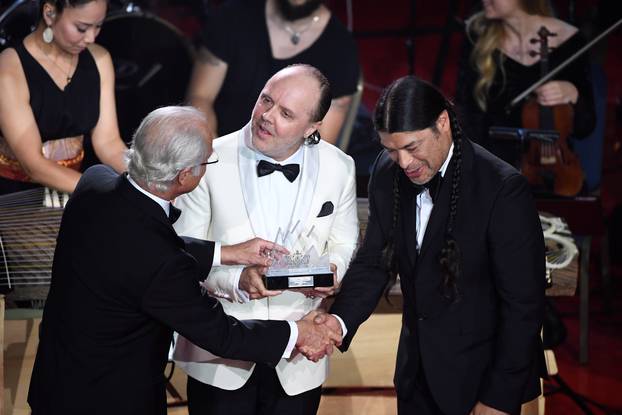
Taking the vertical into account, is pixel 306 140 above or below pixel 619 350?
above

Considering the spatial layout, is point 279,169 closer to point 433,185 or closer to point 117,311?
point 433,185

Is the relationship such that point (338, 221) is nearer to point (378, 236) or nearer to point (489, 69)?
point (378, 236)

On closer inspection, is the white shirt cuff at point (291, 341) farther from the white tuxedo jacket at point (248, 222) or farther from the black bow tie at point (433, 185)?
the black bow tie at point (433, 185)

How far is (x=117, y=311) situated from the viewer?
243 cm

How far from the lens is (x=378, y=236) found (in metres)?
2.75

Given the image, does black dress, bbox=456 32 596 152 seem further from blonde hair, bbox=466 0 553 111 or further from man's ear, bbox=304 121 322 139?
man's ear, bbox=304 121 322 139

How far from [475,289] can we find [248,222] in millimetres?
684

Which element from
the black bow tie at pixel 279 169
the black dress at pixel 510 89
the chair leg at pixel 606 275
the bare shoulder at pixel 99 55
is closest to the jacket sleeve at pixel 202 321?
the black bow tie at pixel 279 169

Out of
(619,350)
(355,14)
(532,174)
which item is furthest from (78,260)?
(355,14)

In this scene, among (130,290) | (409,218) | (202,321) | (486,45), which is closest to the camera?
(130,290)

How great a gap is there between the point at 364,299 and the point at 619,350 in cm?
235

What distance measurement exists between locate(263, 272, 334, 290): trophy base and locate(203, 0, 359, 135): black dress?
1.99 meters

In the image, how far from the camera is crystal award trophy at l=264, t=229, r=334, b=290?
2.63m

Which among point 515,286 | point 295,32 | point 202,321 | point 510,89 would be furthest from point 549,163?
point 202,321
